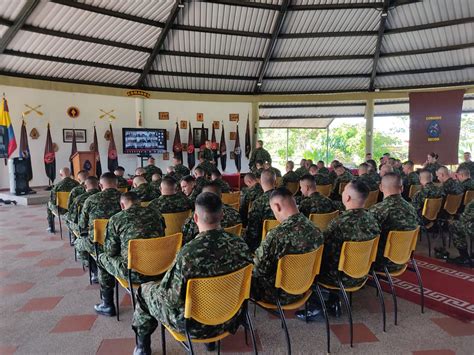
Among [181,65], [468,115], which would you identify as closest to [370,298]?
[181,65]

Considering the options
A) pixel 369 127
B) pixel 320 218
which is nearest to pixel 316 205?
pixel 320 218

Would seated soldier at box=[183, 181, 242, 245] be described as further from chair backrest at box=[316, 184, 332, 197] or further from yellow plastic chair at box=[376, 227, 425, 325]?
chair backrest at box=[316, 184, 332, 197]

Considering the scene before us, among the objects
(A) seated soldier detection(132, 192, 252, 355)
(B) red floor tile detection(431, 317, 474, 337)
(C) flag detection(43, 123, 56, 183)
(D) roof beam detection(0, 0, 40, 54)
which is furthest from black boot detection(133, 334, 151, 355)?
(C) flag detection(43, 123, 56, 183)

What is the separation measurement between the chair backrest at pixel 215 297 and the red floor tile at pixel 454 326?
6.13ft

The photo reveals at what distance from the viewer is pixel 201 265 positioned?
5.88 feet

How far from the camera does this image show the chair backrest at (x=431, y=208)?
4387mm

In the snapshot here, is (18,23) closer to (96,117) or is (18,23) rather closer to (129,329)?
(96,117)

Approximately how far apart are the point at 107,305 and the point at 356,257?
6.95ft

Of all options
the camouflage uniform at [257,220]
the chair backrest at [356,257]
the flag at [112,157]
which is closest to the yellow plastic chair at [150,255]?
the camouflage uniform at [257,220]

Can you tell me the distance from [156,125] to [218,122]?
2.34 meters

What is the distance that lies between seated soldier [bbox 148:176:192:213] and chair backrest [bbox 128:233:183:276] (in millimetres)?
1044

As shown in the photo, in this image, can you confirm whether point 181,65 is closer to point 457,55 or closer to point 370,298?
point 457,55

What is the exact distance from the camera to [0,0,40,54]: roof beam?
735 cm

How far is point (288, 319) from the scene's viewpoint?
9.54 ft
